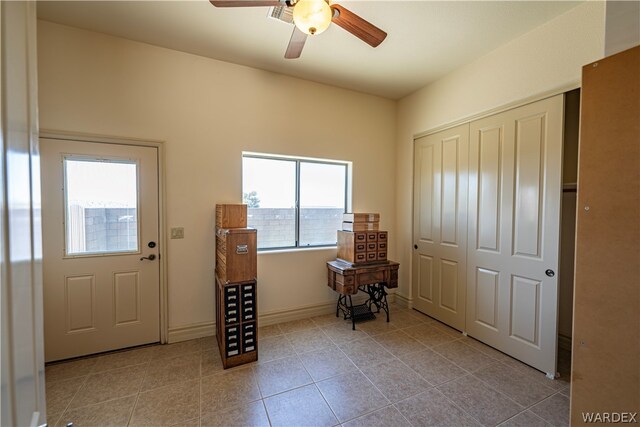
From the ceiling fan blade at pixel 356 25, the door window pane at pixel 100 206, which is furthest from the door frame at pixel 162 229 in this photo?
the ceiling fan blade at pixel 356 25

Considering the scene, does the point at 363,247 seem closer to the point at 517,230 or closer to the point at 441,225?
the point at 441,225

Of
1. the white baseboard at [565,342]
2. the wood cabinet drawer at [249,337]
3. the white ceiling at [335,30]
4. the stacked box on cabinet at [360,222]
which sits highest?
the white ceiling at [335,30]

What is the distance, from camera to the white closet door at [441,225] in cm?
295

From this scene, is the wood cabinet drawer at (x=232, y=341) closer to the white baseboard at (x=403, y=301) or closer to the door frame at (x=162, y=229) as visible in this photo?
the door frame at (x=162, y=229)

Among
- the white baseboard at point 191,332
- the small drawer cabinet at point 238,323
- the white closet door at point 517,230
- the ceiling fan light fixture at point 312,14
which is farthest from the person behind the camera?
the white baseboard at point 191,332

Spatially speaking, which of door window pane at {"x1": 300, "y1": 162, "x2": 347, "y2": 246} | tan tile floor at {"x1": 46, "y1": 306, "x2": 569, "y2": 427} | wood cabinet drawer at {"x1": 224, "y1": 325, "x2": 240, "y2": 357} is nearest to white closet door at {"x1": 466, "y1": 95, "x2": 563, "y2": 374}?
tan tile floor at {"x1": 46, "y1": 306, "x2": 569, "y2": 427}

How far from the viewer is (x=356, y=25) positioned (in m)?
1.70

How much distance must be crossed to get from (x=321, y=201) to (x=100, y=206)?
2346 mm

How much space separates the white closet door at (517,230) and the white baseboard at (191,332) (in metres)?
2.85

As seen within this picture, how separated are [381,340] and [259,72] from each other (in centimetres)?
329

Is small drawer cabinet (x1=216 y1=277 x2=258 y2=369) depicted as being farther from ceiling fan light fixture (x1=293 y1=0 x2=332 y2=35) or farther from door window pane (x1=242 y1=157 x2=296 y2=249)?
ceiling fan light fixture (x1=293 y1=0 x2=332 y2=35)


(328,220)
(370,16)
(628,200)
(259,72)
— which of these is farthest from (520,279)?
(259,72)

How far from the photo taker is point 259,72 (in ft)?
9.84

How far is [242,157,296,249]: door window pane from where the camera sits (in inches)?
123
